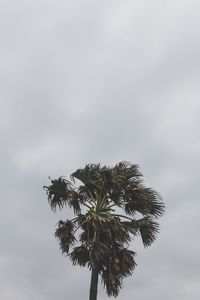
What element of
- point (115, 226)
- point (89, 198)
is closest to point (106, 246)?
point (115, 226)

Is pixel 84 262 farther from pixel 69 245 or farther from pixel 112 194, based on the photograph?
pixel 112 194

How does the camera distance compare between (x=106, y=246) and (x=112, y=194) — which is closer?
(x=106, y=246)

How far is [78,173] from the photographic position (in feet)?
105

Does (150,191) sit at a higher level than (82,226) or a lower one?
higher

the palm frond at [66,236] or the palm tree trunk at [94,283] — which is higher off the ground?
the palm frond at [66,236]

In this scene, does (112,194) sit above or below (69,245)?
above

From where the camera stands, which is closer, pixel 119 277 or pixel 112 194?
pixel 119 277

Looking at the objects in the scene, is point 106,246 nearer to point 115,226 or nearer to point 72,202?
Result: point 115,226

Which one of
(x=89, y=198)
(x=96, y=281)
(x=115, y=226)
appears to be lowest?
(x=96, y=281)

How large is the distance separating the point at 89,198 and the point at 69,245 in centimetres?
245

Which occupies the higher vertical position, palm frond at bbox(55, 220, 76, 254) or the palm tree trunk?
palm frond at bbox(55, 220, 76, 254)

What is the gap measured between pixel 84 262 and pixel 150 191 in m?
4.87

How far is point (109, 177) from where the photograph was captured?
32.1 metres

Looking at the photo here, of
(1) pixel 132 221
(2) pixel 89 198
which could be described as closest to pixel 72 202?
(2) pixel 89 198
